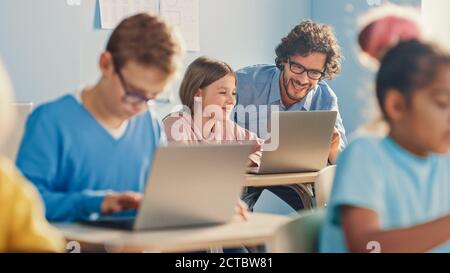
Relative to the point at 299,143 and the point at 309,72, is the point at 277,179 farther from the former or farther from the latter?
the point at 309,72

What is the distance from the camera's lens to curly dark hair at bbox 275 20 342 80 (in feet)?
11.5

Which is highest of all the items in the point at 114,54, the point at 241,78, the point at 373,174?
the point at 114,54

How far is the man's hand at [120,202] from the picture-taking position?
1.48 metres

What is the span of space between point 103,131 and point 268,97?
1945 millimetres

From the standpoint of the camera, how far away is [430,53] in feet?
4.16

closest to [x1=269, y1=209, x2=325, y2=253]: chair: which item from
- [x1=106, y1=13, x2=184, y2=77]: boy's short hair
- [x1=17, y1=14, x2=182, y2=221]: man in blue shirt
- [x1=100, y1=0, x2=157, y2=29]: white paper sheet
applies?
[x1=17, y1=14, x2=182, y2=221]: man in blue shirt

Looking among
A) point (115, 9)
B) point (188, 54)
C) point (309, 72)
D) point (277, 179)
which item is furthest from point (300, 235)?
point (188, 54)

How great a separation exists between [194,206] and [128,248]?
19 centimetres

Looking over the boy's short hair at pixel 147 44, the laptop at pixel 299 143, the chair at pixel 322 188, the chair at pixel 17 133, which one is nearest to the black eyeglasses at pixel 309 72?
the laptop at pixel 299 143

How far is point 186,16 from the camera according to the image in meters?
4.47

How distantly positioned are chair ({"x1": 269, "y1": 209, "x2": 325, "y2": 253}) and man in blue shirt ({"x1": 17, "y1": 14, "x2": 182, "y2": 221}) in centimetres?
31
